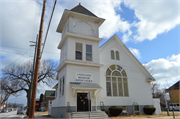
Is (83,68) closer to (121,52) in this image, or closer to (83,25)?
(83,25)

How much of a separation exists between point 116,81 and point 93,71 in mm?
4112

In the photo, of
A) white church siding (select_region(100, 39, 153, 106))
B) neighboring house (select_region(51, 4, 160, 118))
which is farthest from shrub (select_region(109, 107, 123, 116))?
white church siding (select_region(100, 39, 153, 106))

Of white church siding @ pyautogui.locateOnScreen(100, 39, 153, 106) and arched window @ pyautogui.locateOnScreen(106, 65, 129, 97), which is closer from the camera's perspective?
arched window @ pyautogui.locateOnScreen(106, 65, 129, 97)

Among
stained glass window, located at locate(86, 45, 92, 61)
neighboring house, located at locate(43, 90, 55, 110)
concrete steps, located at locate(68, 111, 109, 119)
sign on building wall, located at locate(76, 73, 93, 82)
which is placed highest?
stained glass window, located at locate(86, 45, 92, 61)

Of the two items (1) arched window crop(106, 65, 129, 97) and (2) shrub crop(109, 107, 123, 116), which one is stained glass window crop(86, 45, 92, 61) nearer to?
(1) arched window crop(106, 65, 129, 97)

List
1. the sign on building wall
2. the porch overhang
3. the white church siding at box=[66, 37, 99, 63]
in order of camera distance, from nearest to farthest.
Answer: the porch overhang < the sign on building wall < the white church siding at box=[66, 37, 99, 63]

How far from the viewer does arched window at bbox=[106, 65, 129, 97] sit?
752 inches

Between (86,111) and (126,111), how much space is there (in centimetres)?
594

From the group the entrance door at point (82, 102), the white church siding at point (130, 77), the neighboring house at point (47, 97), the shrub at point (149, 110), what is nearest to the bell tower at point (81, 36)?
the white church siding at point (130, 77)

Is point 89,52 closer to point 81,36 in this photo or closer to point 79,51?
point 79,51

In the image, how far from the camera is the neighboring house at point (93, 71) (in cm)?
1628

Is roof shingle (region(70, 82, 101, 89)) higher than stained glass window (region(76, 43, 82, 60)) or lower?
lower

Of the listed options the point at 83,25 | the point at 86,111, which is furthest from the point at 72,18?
the point at 86,111

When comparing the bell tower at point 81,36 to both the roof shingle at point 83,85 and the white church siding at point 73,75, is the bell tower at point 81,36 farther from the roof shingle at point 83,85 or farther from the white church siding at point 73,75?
the roof shingle at point 83,85
